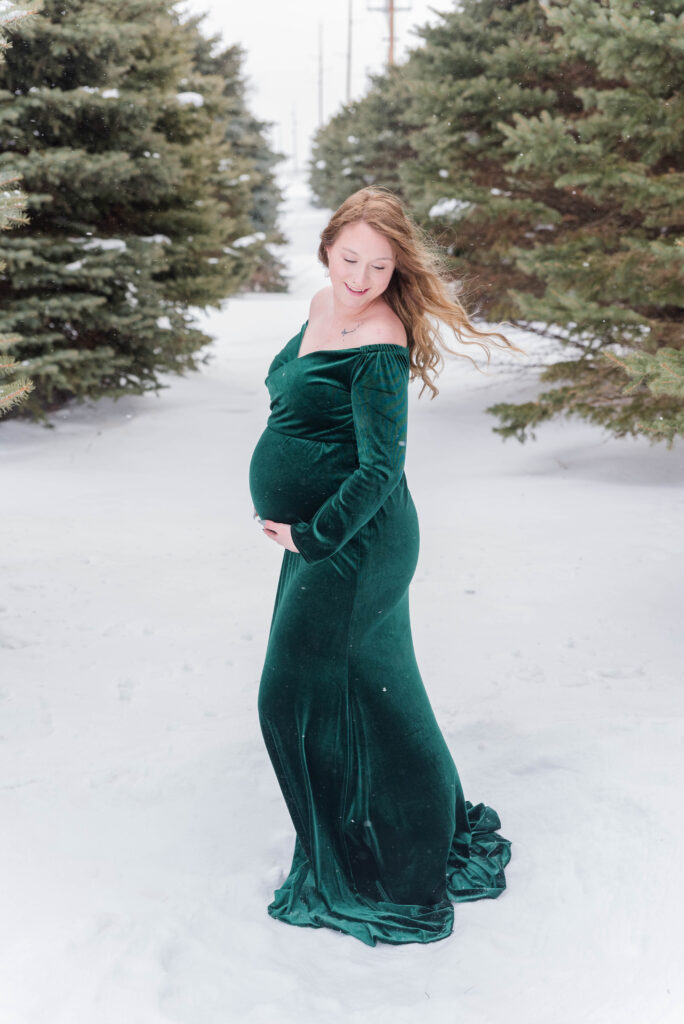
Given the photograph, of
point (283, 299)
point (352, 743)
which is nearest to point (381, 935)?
point (352, 743)

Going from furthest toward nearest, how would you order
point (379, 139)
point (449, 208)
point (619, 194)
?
point (379, 139)
point (449, 208)
point (619, 194)

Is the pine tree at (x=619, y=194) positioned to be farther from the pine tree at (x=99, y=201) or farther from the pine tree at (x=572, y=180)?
the pine tree at (x=99, y=201)

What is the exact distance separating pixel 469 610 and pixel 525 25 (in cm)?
895

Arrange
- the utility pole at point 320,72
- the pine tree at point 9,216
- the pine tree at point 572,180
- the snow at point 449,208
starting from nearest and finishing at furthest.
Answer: the pine tree at point 9,216
the pine tree at point 572,180
the snow at point 449,208
the utility pole at point 320,72

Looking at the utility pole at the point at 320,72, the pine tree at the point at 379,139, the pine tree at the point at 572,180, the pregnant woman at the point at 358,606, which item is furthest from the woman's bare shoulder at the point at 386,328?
the utility pole at the point at 320,72

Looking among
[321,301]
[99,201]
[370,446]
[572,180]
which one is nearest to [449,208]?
[572,180]

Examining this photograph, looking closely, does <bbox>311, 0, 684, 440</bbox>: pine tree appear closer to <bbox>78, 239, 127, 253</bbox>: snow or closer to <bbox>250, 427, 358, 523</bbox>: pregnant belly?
<bbox>250, 427, 358, 523</bbox>: pregnant belly

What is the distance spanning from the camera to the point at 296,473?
104 inches

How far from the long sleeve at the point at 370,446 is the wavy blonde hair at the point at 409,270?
0.54ft

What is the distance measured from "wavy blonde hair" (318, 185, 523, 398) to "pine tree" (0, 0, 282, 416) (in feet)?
23.5

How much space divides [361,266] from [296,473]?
63cm

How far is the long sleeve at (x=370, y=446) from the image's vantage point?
244cm

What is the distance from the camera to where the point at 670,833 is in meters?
3.20

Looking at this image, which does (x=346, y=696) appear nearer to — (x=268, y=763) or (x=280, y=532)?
(x=280, y=532)
